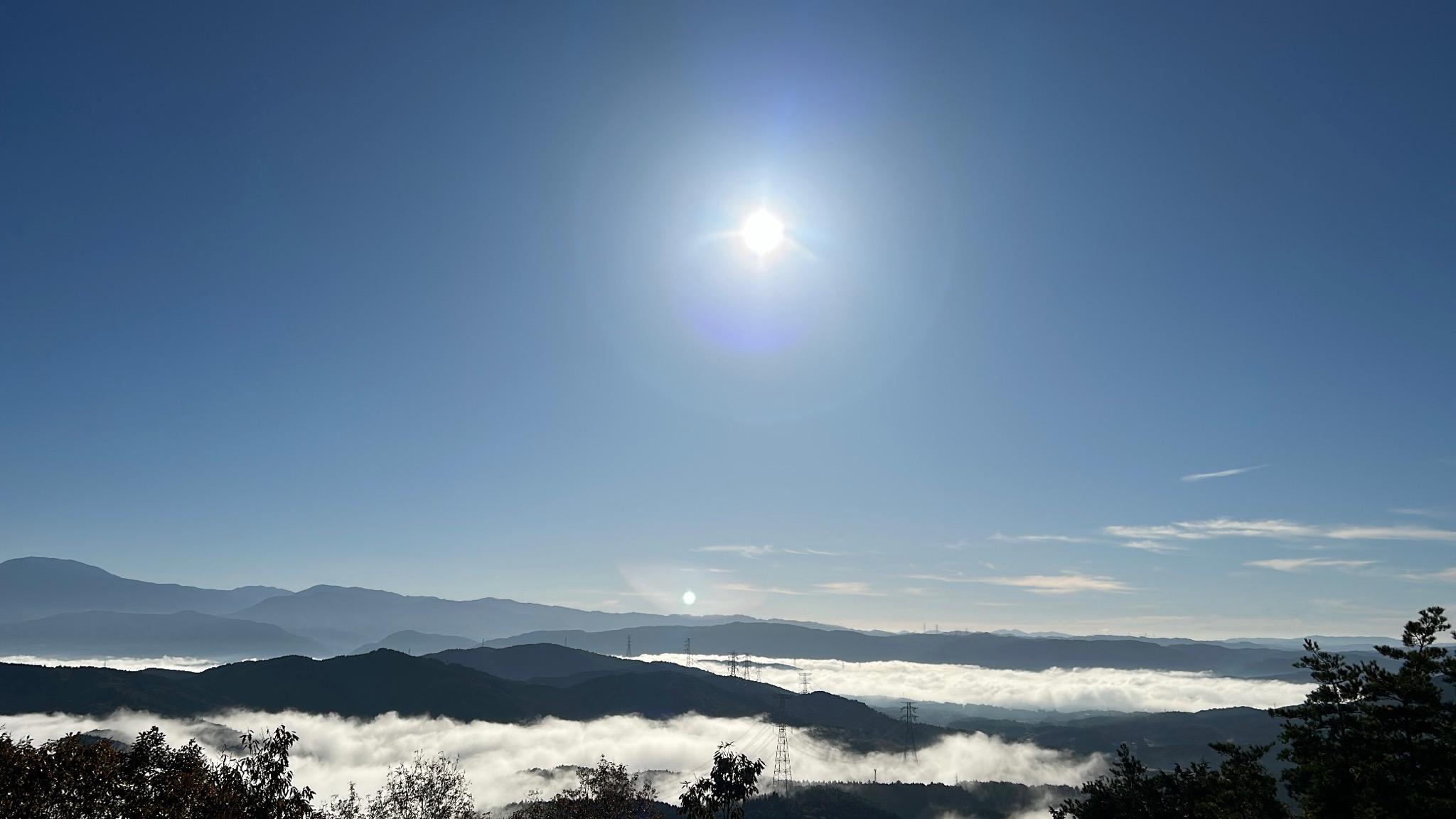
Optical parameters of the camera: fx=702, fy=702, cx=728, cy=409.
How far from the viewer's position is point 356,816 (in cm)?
7712

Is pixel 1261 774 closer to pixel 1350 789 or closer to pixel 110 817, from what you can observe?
pixel 1350 789

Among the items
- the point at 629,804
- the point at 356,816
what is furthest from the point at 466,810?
the point at 629,804

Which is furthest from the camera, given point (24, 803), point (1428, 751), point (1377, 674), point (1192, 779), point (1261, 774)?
point (1192, 779)

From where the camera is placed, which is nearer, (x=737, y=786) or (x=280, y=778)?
(x=280, y=778)

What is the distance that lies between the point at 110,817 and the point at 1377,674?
219ft

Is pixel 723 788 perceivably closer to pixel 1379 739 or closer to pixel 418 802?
pixel 1379 739

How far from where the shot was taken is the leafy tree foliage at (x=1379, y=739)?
35500 mm

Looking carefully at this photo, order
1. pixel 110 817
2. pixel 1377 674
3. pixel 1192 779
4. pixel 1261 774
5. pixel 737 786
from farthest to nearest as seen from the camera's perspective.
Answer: pixel 1192 779
pixel 1261 774
pixel 737 786
pixel 1377 674
pixel 110 817

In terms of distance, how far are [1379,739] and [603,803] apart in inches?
2148

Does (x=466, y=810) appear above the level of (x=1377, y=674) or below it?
below

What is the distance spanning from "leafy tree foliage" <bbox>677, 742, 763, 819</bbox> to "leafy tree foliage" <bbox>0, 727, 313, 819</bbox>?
22.5 m

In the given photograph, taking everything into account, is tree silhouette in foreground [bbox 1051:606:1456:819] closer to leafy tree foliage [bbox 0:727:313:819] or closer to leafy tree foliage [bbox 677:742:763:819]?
leafy tree foliage [bbox 677:742:763:819]

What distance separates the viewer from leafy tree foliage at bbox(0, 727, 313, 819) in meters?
30.2

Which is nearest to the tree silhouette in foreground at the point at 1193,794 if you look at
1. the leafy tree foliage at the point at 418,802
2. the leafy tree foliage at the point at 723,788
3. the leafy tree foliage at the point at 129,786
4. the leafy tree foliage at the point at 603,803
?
the leafy tree foliage at the point at 723,788
